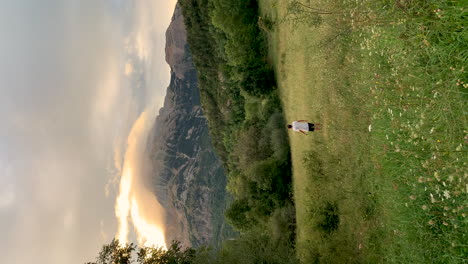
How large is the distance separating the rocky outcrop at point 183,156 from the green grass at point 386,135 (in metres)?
105

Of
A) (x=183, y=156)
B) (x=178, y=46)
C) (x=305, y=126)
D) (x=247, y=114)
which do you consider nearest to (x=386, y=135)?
(x=305, y=126)

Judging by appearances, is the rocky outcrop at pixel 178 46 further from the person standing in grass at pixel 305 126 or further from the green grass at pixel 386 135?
the person standing in grass at pixel 305 126

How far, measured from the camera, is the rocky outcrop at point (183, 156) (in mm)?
146000

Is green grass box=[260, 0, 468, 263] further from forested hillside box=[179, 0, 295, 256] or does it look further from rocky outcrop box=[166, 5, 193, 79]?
rocky outcrop box=[166, 5, 193, 79]

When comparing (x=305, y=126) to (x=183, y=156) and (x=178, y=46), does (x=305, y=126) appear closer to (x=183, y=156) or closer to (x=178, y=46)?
(x=178, y=46)

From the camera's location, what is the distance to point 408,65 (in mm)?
10852

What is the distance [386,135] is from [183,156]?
163 meters

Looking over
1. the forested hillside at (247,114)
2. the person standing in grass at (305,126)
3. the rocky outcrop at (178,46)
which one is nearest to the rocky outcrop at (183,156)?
the rocky outcrop at (178,46)

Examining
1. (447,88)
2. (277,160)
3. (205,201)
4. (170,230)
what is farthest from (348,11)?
(170,230)

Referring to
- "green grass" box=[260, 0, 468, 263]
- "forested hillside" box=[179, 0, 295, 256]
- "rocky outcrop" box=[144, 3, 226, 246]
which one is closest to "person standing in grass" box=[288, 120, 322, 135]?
"green grass" box=[260, 0, 468, 263]

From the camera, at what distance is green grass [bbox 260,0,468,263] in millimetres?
8484

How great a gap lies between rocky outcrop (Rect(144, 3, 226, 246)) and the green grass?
105256 millimetres

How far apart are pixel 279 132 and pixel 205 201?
4466 inches

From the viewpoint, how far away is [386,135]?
11.8 metres
